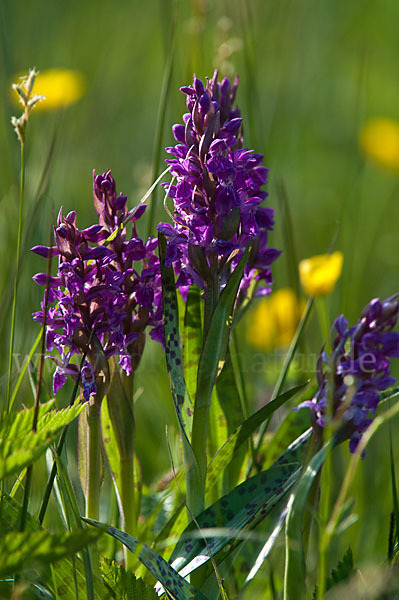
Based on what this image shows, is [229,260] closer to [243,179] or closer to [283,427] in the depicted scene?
[243,179]

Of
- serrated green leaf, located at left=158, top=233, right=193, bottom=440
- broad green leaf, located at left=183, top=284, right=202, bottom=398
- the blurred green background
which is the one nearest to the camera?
serrated green leaf, located at left=158, top=233, right=193, bottom=440

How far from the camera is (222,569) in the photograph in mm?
1349

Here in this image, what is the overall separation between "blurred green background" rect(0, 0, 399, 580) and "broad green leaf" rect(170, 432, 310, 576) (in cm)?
104

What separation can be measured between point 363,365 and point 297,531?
312 millimetres

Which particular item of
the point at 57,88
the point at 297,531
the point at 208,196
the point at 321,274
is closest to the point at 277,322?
the point at 321,274

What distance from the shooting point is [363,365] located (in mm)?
1243

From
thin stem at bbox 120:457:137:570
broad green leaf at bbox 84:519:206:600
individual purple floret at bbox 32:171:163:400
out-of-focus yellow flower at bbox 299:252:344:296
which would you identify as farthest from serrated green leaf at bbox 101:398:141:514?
out-of-focus yellow flower at bbox 299:252:344:296

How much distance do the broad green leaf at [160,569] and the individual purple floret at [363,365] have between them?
0.37 m

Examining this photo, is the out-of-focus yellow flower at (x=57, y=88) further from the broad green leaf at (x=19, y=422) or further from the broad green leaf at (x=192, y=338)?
the broad green leaf at (x=19, y=422)

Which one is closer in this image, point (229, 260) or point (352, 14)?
point (229, 260)

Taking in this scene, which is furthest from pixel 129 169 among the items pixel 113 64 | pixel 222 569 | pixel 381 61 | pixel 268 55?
pixel 222 569

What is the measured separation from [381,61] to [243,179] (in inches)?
182

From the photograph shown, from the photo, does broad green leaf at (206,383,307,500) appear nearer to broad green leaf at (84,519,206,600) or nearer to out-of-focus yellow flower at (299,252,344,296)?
broad green leaf at (84,519,206,600)

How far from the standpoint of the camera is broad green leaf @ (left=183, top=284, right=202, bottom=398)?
150cm
